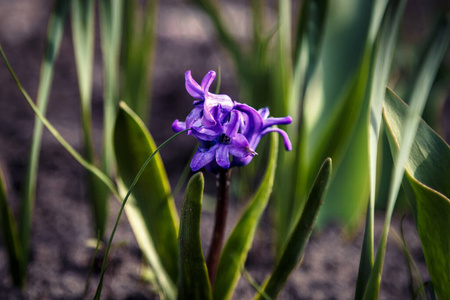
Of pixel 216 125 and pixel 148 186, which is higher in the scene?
pixel 216 125

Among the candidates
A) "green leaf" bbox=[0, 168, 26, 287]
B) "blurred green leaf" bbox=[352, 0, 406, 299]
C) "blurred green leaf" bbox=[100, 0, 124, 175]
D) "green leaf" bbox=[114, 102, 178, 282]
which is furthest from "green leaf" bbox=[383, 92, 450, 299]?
"green leaf" bbox=[0, 168, 26, 287]

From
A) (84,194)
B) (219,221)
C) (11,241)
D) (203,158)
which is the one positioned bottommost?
(84,194)

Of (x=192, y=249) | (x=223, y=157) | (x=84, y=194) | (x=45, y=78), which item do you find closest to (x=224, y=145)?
(x=223, y=157)

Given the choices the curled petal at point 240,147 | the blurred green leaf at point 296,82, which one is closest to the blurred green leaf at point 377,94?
the curled petal at point 240,147

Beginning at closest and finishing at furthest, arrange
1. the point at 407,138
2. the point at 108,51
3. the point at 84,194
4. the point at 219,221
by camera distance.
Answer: the point at 407,138 → the point at 219,221 → the point at 108,51 → the point at 84,194

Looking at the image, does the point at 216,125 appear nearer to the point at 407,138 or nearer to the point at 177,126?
the point at 177,126

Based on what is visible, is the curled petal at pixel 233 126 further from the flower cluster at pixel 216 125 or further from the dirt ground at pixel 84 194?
the dirt ground at pixel 84 194

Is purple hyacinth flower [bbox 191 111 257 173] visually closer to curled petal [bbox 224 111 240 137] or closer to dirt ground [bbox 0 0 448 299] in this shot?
curled petal [bbox 224 111 240 137]
